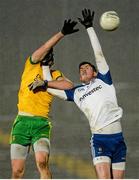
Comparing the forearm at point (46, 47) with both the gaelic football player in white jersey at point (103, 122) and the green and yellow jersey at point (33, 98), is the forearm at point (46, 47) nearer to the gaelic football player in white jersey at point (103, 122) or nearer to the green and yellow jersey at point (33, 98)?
the green and yellow jersey at point (33, 98)

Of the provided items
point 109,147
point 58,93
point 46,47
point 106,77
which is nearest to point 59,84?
point 58,93

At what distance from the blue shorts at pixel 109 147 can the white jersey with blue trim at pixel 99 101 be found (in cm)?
12

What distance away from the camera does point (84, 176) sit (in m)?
12.0

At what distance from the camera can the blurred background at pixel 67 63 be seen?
1209cm

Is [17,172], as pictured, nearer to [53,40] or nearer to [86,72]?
[86,72]

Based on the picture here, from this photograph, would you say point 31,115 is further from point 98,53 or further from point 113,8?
point 113,8

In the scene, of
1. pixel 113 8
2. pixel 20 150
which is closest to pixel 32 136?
pixel 20 150

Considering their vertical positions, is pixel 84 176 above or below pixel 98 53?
below

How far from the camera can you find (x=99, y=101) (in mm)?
8047

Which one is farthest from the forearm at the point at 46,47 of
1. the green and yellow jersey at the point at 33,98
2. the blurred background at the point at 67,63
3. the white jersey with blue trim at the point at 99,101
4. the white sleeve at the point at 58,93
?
the blurred background at the point at 67,63

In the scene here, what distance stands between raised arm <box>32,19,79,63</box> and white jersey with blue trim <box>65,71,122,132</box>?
74 centimetres

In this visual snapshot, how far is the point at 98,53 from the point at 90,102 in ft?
1.74

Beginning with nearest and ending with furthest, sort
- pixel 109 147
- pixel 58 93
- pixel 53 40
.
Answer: pixel 109 147
pixel 58 93
pixel 53 40

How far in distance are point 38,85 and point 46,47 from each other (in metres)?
0.49
